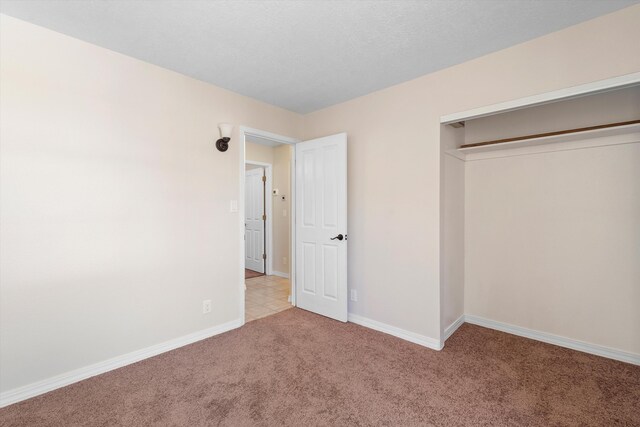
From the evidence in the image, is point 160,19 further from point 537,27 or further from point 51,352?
point 537,27

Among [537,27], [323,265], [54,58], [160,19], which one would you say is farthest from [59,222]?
[537,27]

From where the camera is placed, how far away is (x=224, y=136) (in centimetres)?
290

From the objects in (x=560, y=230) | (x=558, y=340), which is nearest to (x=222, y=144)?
(x=560, y=230)

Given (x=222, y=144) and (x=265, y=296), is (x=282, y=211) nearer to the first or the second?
(x=265, y=296)

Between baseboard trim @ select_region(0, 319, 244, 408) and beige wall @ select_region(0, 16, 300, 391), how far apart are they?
41 mm

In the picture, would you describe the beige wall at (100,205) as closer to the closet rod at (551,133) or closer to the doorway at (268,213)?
the doorway at (268,213)

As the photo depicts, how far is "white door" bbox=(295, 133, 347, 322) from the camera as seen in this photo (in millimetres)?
3252

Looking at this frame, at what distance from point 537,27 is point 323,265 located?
→ 2784 millimetres

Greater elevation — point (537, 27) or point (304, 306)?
point (537, 27)

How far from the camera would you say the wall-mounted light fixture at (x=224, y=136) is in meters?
2.89

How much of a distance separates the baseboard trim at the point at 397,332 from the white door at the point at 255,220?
117 inches

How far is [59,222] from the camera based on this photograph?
209cm

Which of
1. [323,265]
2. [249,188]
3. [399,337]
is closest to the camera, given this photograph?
[399,337]

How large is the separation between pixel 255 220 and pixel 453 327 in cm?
409
